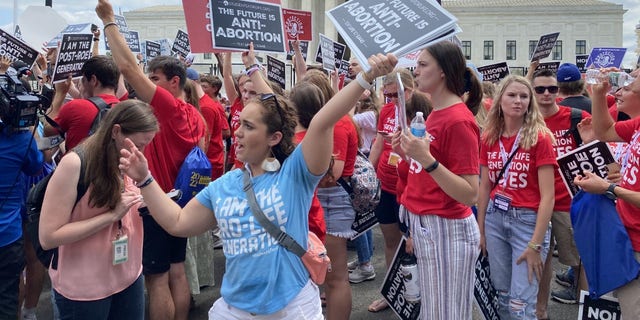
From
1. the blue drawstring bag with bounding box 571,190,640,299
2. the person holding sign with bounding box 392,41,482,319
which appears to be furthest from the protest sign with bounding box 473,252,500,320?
the blue drawstring bag with bounding box 571,190,640,299

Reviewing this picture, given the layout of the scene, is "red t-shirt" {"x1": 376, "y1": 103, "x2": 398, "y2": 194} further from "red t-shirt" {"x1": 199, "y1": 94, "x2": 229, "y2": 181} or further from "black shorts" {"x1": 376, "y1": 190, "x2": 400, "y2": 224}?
"red t-shirt" {"x1": 199, "y1": 94, "x2": 229, "y2": 181}

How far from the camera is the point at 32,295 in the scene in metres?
4.52

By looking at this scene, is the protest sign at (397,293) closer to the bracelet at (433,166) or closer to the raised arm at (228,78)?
the bracelet at (433,166)

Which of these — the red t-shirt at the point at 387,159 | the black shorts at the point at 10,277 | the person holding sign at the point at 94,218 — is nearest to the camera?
the person holding sign at the point at 94,218

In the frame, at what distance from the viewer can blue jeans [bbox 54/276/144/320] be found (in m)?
2.75

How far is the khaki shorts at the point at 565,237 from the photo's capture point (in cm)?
463

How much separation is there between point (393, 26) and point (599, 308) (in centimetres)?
209

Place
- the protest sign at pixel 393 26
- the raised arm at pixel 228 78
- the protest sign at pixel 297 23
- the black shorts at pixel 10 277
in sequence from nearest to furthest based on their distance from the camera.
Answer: the protest sign at pixel 393 26
the black shorts at pixel 10 277
the raised arm at pixel 228 78
the protest sign at pixel 297 23

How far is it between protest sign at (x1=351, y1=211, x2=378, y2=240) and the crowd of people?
0.50ft

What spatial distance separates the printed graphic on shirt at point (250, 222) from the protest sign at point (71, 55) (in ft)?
10.2

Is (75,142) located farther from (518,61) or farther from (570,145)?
(518,61)

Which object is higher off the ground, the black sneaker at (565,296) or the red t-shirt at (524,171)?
the red t-shirt at (524,171)

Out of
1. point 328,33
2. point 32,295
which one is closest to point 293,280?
point 32,295

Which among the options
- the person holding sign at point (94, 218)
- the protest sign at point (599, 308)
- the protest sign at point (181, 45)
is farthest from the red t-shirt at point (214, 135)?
the protest sign at point (181, 45)
